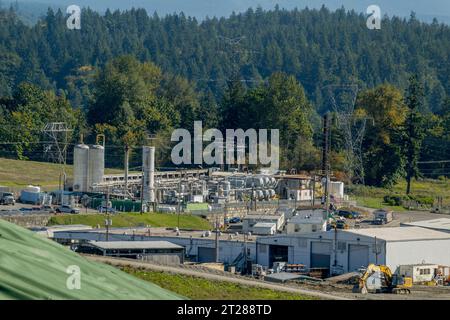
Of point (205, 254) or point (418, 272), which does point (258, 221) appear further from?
point (418, 272)

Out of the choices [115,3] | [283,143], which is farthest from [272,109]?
[115,3]

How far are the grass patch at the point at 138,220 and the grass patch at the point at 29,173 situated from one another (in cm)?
881

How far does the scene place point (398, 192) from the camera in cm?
5791

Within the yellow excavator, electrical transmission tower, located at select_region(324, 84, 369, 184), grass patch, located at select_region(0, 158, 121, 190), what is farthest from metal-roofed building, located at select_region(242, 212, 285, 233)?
electrical transmission tower, located at select_region(324, 84, 369, 184)

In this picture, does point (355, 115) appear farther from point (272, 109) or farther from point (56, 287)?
point (56, 287)

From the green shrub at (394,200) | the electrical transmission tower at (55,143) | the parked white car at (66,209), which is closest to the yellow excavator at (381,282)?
the parked white car at (66,209)

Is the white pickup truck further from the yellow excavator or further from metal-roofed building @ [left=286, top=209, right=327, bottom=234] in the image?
the yellow excavator

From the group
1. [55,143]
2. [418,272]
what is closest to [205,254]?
[418,272]

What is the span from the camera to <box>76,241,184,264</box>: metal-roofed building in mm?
28750

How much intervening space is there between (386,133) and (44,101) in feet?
59.6

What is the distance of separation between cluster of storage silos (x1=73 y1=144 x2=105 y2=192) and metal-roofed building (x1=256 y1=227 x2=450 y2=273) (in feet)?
52.5

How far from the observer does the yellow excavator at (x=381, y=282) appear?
28.2m

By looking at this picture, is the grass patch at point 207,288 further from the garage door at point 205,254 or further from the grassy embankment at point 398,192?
the grassy embankment at point 398,192

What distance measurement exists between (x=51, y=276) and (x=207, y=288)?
1419 centimetres
